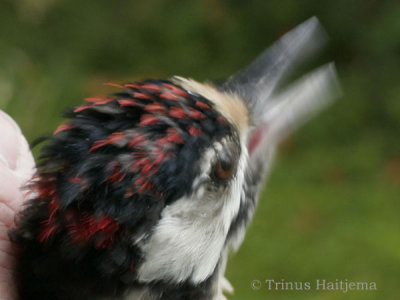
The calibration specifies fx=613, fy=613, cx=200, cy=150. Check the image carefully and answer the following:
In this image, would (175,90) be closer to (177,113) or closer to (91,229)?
(177,113)

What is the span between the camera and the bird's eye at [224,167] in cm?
148

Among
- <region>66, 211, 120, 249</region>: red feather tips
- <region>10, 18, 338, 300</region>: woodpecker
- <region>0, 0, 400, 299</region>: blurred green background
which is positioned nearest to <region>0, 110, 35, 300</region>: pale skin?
<region>10, 18, 338, 300</region>: woodpecker

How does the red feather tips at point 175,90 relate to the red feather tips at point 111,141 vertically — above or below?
above

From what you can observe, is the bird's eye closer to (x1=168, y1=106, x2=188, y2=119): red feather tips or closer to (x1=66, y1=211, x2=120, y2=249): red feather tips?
(x1=168, y1=106, x2=188, y2=119): red feather tips

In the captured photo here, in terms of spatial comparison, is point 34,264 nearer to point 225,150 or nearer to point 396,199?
point 225,150

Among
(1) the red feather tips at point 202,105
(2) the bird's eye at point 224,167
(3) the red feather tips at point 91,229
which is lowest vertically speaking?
(3) the red feather tips at point 91,229

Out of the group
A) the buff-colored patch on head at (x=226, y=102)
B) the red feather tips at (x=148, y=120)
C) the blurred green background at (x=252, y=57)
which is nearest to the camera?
the red feather tips at (x=148, y=120)

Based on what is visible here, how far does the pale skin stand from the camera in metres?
1.45

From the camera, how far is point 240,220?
66.1 inches

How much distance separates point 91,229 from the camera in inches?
50.9

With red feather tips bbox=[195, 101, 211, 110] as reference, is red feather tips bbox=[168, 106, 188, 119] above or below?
below

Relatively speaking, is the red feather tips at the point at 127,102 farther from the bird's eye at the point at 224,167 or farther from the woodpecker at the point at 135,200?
the bird's eye at the point at 224,167

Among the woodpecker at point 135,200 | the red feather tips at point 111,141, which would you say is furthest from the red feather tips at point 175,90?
the red feather tips at point 111,141

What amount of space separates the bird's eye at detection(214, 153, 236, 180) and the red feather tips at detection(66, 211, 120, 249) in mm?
302
